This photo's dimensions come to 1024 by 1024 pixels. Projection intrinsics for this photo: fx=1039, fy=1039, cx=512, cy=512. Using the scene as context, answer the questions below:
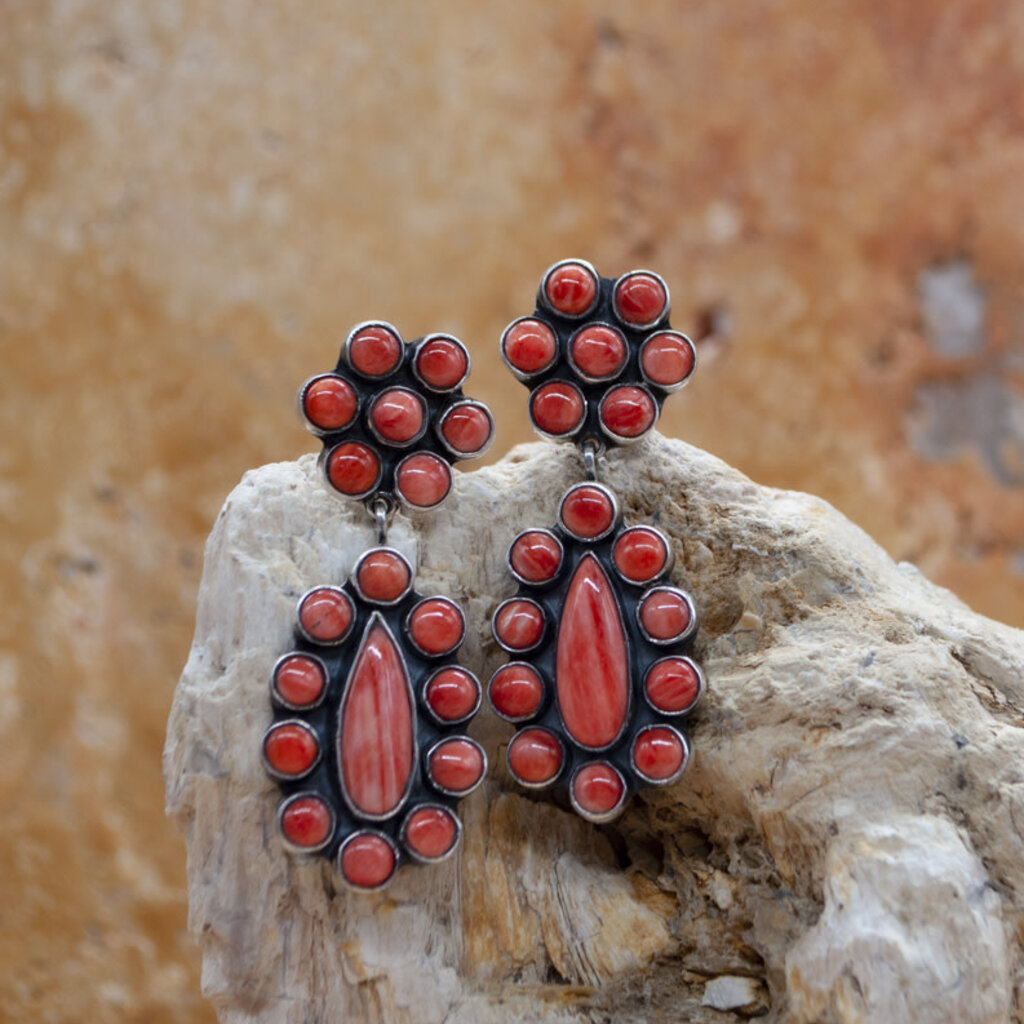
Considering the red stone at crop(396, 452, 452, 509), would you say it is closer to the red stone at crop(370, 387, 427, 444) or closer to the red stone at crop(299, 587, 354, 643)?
the red stone at crop(370, 387, 427, 444)

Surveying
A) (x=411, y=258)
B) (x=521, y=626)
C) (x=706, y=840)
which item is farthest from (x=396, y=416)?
(x=411, y=258)

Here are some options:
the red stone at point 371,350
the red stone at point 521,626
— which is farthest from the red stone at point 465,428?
the red stone at point 521,626

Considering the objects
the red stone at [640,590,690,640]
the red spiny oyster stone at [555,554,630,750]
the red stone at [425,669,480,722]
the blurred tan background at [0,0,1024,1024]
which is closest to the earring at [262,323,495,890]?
the red stone at [425,669,480,722]

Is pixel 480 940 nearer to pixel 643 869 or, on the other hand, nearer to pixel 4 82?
pixel 643 869

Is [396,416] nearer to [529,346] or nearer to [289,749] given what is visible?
[529,346]

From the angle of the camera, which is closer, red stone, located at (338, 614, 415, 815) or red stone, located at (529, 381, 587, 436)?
red stone, located at (338, 614, 415, 815)

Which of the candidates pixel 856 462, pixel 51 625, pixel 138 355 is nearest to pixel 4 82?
pixel 138 355
